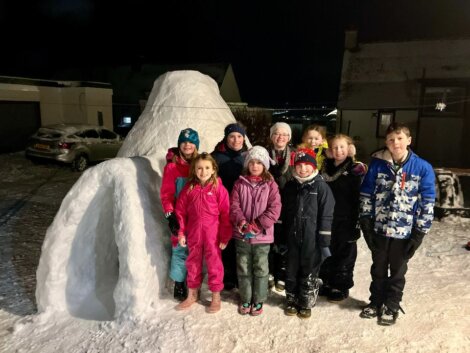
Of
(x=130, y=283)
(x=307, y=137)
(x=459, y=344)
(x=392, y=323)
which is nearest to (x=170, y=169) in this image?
(x=130, y=283)

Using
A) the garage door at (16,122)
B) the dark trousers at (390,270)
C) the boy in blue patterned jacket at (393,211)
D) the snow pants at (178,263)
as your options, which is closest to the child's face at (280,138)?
the boy in blue patterned jacket at (393,211)

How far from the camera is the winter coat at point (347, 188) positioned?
11.9 ft

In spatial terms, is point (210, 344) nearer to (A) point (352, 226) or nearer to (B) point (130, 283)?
(B) point (130, 283)

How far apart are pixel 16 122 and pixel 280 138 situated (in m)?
16.0

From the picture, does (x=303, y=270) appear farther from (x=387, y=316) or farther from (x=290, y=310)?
(x=387, y=316)

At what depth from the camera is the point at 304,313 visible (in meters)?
3.50

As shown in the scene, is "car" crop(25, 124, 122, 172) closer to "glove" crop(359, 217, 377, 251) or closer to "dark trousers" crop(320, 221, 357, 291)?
"dark trousers" crop(320, 221, 357, 291)

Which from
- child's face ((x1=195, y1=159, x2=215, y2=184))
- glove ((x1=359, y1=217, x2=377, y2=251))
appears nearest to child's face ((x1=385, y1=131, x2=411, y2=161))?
glove ((x1=359, y1=217, x2=377, y2=251))

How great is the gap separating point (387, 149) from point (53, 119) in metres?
17.7

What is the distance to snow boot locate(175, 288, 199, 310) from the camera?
355 cm

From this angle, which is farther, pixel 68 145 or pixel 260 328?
pixel 68 145

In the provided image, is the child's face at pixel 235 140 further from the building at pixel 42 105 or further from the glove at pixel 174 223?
the building at pixel 42 105

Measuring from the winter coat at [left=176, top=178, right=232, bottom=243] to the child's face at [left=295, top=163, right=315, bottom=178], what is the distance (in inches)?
26.8

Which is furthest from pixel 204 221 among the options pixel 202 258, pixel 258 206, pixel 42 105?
pixel 42 105
